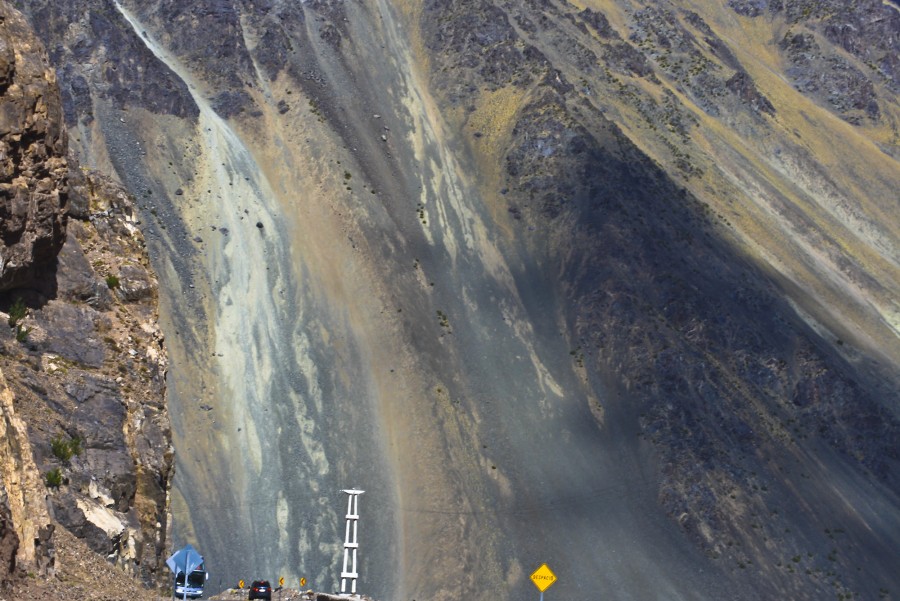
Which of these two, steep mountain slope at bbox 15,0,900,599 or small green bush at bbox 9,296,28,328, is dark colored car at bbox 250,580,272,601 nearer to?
small green bush at bbox 9,296,28,328

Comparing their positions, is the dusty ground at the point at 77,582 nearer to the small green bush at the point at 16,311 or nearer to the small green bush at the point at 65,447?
the small green bush at the point at 65,447

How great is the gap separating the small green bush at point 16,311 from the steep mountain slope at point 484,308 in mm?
39335

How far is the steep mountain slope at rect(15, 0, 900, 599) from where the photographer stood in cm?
6359

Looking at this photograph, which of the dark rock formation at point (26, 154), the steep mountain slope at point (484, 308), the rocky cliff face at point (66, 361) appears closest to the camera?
the rocky cliff face at point (66, 361)

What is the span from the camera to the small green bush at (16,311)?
18406 millimetres

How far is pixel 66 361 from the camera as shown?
63.0 ft

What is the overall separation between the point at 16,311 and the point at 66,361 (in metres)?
1.18

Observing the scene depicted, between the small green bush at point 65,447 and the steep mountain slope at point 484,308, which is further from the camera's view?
the steep mountain slope at point 484,308

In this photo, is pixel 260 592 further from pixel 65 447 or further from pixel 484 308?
pixel 484 308

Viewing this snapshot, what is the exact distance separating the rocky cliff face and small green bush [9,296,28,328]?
0.02m

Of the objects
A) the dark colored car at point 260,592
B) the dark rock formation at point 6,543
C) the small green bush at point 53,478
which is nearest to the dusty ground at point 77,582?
the dark rock formation at point 6,543

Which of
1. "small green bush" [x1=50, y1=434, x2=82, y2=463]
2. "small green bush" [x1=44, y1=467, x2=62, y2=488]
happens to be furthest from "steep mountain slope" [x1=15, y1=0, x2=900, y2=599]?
"small green bush" [x1=44, y1=467, x2=62, y2=488]

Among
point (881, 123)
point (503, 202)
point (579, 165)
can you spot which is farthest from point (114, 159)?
point (881, 123)

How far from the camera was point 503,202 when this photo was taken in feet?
282
